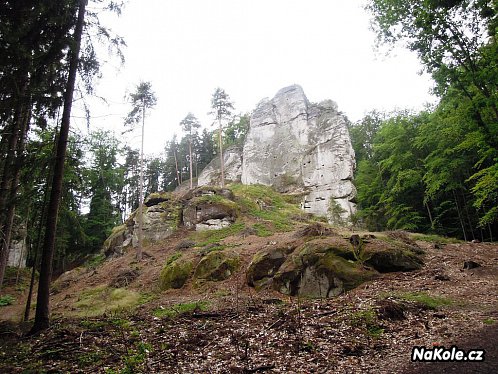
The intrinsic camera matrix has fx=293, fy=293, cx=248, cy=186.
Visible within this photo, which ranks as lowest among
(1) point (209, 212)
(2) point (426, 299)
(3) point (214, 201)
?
(2) point (426, 299)

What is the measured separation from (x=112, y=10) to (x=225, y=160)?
4247cm

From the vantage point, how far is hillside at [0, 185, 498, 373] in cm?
569

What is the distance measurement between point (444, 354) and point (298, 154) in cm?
3949

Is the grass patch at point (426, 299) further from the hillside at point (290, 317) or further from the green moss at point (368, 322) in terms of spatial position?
the green moss at point (368, 322)

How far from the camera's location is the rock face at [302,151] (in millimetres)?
37375

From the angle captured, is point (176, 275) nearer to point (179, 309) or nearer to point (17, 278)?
point (179, 309)

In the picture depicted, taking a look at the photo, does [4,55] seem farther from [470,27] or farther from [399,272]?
[470,27]

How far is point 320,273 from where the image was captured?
10.3 m

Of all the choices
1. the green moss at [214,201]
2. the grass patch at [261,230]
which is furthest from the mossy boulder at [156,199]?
the grass patch at [261,230]

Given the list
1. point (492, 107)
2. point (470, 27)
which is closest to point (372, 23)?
point (470, 27)

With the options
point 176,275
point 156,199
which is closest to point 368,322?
point 176,275

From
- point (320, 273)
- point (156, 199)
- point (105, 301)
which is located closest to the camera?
point (320, 273)

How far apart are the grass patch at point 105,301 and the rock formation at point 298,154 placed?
23.4 m

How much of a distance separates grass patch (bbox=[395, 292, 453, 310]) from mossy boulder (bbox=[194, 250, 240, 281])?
7595mm
